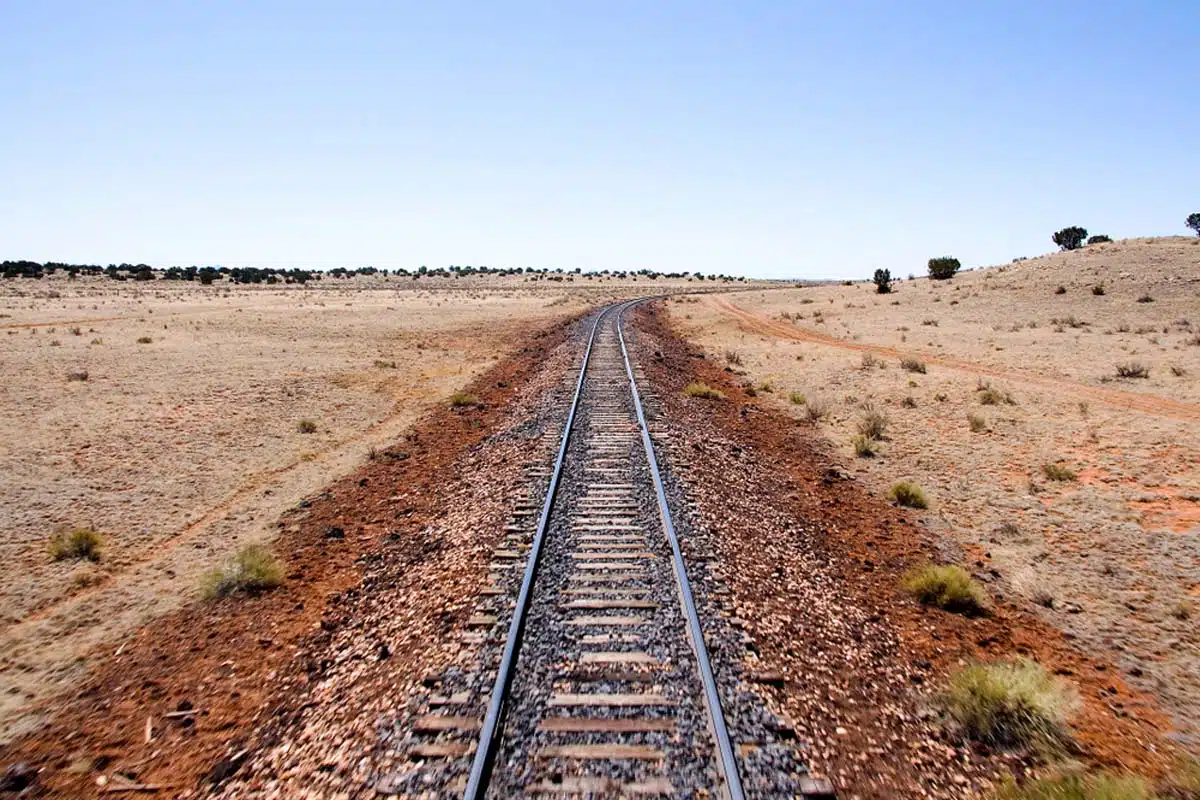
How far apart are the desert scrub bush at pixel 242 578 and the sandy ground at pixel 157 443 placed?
1.30 feet

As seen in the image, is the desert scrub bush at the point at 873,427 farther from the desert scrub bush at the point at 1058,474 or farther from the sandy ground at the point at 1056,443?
the desert scrub bush at the point at 1058,474

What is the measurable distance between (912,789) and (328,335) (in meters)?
35.5

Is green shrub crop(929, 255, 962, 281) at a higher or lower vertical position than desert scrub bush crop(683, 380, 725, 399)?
higher

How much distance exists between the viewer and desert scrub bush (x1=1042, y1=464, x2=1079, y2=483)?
11609mm

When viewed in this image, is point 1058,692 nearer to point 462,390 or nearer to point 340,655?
point 340,655

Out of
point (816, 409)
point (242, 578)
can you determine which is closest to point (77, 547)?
point (242, 578)

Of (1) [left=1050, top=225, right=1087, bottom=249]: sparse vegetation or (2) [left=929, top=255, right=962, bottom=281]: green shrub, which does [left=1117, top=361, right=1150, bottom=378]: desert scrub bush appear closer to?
(2) [left=929, top=255, right=962, bottom=281]: green shrub

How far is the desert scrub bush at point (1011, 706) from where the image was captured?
5.25m

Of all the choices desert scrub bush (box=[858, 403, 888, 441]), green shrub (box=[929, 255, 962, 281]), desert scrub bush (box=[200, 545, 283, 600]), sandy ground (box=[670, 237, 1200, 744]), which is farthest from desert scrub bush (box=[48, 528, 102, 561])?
green shrub (box=[929, 255, 962, 281])

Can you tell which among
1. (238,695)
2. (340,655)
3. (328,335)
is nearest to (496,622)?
(340,655)

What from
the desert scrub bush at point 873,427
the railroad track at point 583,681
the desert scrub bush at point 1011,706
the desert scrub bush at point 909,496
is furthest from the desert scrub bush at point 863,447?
the desert scrub bush at point 1011,706

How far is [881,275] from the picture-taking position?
66500 millimetres

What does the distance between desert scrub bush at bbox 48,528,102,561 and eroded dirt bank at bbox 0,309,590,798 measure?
7.96 ft

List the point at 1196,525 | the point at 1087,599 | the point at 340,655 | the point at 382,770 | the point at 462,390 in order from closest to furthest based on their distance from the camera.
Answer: the point at 382,770 < the point at 340,655 < the point at 1087,599 < the point at 1196,525 < the point at 462,390
